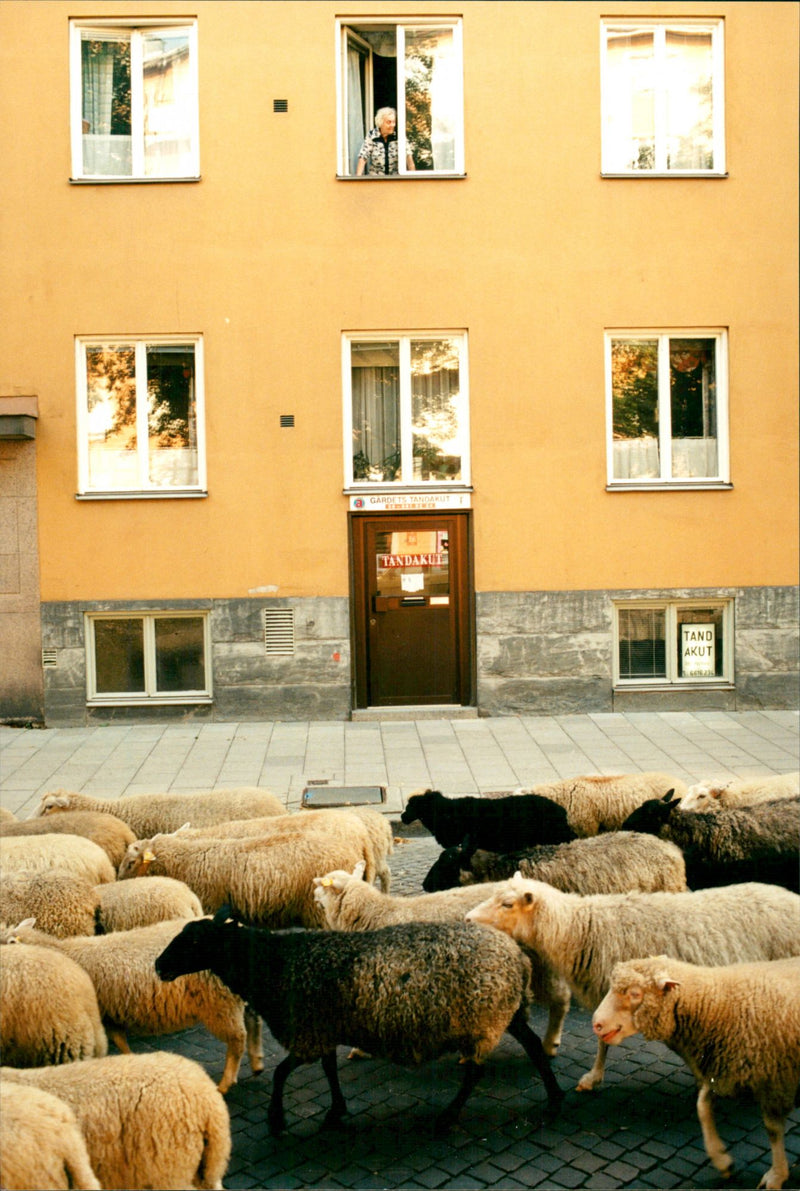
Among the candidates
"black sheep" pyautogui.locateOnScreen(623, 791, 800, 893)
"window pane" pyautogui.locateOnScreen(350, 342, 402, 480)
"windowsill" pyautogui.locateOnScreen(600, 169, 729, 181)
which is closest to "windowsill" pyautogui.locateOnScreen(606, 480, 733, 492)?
"window pane" pyautogui.locateOnScreen(350, 342, 402, 480)

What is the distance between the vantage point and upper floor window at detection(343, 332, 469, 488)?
574 inches

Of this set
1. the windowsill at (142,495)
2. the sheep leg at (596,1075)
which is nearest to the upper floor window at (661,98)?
the windowsill at (142,495)

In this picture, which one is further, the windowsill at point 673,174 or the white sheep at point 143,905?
the windowsill at point 673,174

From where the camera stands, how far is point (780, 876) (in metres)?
6.41

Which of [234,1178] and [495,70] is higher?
[495,70]

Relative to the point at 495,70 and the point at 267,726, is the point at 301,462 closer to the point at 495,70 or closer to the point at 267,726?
the point at 267,726

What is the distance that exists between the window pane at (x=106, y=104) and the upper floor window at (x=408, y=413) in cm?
387

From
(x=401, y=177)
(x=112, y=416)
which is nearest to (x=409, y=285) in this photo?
(x=401, y=177)

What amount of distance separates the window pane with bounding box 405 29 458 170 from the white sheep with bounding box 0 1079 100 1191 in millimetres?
13155

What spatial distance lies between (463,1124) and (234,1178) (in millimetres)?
1006

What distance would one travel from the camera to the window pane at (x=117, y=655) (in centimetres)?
1434

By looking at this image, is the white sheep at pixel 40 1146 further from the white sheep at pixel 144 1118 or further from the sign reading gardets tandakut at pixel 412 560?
the sign reading gardets tandakut at pixel 412 560

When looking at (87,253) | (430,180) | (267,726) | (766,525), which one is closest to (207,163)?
(87,253)

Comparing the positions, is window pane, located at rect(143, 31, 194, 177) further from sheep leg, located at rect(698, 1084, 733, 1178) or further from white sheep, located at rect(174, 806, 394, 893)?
sheep leg, located at rect(698, 1084, 733, 1178)
